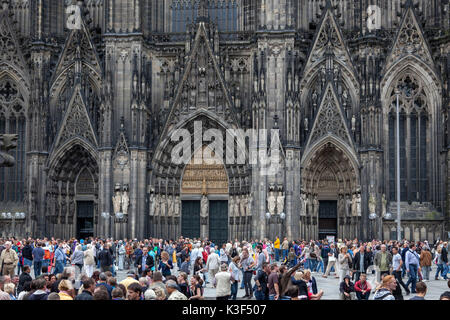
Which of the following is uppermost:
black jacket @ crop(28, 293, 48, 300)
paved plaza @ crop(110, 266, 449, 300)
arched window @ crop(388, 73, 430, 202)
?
arched window @ crop(388, 73, 430, 202)

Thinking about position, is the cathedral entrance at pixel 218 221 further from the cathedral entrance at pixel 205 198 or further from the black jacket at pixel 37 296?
the black jacket at pixel 37 296

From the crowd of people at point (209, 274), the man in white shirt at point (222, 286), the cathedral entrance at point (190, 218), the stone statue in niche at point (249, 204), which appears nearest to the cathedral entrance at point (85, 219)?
the cathedral entrance at point (190, 218)

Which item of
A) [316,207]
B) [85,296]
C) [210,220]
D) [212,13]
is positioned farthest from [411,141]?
[85,296]

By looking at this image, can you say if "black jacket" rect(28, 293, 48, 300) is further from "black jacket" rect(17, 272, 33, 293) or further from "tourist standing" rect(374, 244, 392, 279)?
"tourist standing" rect(374, 244, 392, 279)

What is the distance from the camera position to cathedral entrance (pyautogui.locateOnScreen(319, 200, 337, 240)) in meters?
46.1

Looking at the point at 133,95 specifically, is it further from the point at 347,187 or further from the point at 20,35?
the point at 347,187

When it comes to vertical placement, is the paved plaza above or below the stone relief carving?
below

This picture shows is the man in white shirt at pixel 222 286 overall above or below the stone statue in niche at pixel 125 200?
below

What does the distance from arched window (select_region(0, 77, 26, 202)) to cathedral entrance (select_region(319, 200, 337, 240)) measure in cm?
1903

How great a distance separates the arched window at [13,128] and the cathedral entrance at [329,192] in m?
18.1

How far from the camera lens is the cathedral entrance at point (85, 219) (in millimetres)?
47219

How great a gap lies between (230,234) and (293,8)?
A: 1409 cm

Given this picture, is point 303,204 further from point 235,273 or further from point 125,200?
point 235,273

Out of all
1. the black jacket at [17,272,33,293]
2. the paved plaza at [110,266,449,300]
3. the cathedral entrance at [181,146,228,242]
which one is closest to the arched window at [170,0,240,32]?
the cathedral entrance at [181,146,228,242]
